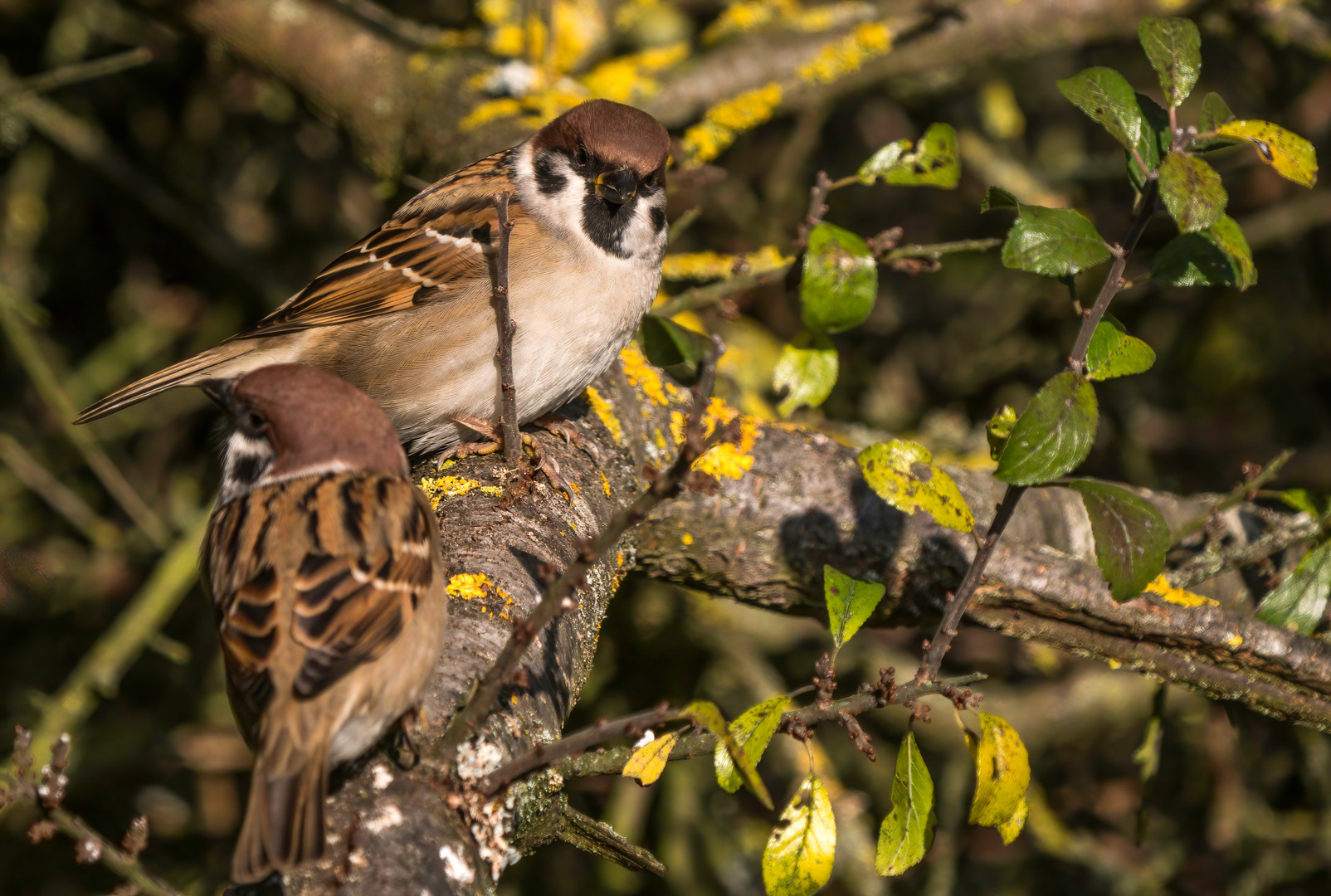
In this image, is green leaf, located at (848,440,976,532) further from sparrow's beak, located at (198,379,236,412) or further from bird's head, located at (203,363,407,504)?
sparrow's beak, located at (198,379,236,412)

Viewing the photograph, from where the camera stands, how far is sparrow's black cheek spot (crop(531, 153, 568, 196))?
2801 mm

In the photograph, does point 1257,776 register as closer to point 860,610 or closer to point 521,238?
point 860,610

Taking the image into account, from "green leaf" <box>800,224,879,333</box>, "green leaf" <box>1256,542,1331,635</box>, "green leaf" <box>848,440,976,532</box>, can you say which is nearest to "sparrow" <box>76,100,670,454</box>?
"green leaf" <box>800,224,879,333</box>

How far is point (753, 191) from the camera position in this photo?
15.1 ft

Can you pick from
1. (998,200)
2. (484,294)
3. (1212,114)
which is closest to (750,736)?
(998,200)

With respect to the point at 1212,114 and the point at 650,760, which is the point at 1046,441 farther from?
the point at 650,760

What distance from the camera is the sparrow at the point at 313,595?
1.50m

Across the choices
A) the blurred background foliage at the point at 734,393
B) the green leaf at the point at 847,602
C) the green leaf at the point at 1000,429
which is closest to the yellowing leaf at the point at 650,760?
the green leaf at the point at 847,602

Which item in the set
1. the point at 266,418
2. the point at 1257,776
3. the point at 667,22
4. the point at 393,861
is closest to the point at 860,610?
the point at 393,861

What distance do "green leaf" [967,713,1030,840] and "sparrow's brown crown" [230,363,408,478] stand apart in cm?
110

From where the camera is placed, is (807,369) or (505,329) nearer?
(505,329)

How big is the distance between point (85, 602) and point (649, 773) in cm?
330

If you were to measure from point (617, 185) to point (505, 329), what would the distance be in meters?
0.83

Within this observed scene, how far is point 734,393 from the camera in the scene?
3.13 meters
